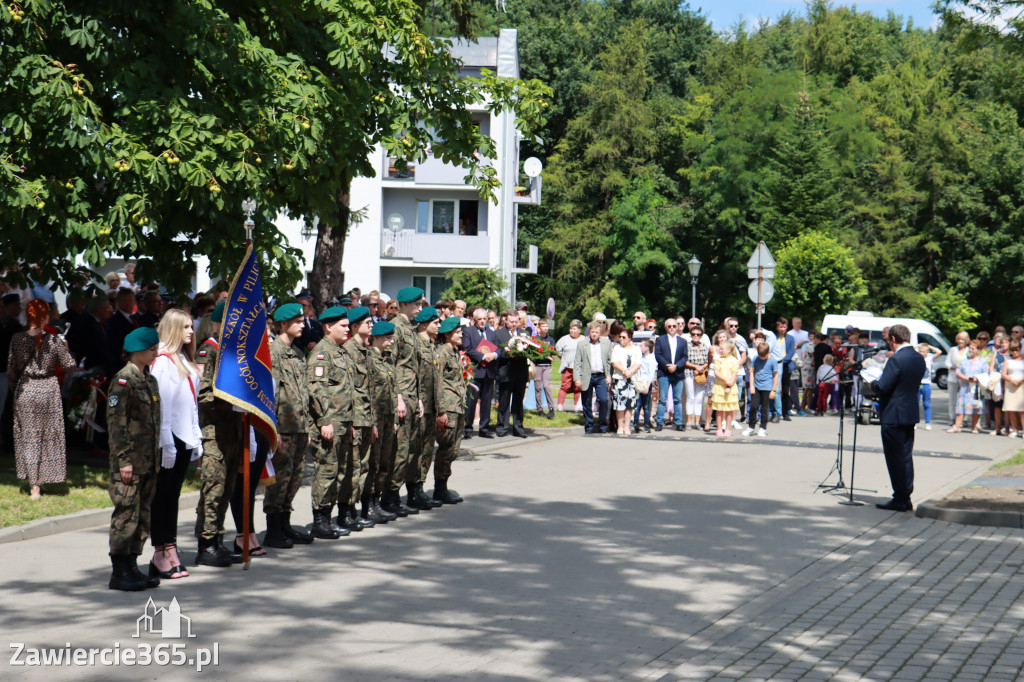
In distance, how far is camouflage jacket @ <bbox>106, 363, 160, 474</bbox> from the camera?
797 cm

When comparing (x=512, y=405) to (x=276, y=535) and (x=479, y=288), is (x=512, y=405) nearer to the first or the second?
(x=276, y=535)

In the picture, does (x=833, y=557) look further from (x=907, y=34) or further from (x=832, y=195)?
(x=907, y=34)

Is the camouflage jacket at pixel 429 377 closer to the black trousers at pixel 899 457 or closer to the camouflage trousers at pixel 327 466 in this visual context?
the camouflage trousers at pixel 327 466

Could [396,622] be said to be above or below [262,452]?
below

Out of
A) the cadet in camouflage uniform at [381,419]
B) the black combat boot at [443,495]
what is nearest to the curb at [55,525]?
the cadet in camouflage uniform at [381,419]

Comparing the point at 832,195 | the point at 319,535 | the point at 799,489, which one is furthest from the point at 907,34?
the point at 319,535

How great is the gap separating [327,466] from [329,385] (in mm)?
742

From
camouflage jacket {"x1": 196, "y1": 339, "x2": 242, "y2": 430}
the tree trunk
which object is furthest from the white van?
camouflage jacket {"x1": 196, "y1": 339, "x2": 242, "y2": 430}

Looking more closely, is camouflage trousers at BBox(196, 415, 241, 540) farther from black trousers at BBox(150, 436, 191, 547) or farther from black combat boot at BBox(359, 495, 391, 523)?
black combat boot at BBox(359, 495, 391, 523)

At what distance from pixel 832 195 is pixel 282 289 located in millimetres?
43959

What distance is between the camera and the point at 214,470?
892cm

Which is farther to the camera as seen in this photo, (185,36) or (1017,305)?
(1017,305)

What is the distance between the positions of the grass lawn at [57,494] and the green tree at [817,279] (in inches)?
1426

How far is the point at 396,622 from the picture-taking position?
7.30m
